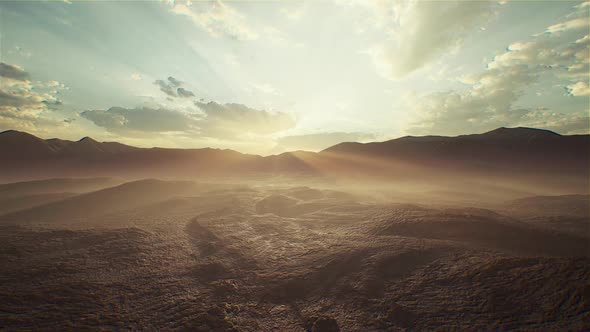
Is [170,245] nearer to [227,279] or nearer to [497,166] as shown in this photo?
[227,279]

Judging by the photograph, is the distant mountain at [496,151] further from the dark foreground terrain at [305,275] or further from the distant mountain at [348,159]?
the dark foreground terrain at [305,275]

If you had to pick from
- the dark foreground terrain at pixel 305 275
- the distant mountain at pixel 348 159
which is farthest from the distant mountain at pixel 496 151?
the dark foreground terrain at pixel 305 275

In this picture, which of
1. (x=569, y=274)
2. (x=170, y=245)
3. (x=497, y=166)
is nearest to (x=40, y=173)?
(x=170, y=245)

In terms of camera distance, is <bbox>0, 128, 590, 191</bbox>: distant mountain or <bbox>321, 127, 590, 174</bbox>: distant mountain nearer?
<bbox>321, 127, 590, 174</bbox>: distant mountain

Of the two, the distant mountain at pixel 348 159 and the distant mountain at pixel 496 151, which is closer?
the distant mountain at pixel 496 151

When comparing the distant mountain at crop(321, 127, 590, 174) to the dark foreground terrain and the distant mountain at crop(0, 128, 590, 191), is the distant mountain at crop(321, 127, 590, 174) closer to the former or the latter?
the distant mountain at crop(0, 128, 590, 191)

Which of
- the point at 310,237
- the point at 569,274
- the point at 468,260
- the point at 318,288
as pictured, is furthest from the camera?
the point at 310,237

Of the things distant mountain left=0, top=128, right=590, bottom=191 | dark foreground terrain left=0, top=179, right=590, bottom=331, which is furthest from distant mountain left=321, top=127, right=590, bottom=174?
dark foreground terrain left=0, top=179, right=590, bottom=331
